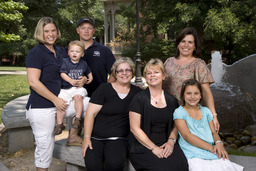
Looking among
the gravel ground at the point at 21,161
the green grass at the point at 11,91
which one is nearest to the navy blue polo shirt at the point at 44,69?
the gravel ground at the point at 21,161

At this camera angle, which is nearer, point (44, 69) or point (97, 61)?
point (44, 69)

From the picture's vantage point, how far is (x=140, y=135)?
9.22 feet

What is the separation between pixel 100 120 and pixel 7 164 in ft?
7.31

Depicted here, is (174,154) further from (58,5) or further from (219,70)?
(58,5)

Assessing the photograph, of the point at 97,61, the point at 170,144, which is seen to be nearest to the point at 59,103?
the point at 97,61

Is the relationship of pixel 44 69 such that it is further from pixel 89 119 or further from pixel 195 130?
pixel 195 130

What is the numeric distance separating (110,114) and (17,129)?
8.52 ft

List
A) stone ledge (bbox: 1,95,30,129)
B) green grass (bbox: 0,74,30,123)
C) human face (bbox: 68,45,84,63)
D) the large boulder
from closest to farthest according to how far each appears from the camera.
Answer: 1. human face (bbox: 68,45,84,63)
2. stone ledge (bbox: 1,95,30,129)
3. the large boulder
4. green grass (bbox: 0,74,30,123)

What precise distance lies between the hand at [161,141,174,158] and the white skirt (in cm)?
24

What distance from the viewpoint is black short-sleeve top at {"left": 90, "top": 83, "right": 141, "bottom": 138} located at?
10.1 ft

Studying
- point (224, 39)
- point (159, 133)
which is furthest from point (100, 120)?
point (224, 39)

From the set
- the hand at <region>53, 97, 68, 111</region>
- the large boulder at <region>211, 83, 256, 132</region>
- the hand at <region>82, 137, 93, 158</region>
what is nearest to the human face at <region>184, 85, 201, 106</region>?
the hand at <region>82, 137, 93, 158</region>

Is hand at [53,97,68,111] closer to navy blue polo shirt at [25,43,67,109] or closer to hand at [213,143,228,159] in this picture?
navy blue polo shirt at [25,43,67,109]

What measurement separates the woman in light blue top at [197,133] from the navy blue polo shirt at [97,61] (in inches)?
63.6
